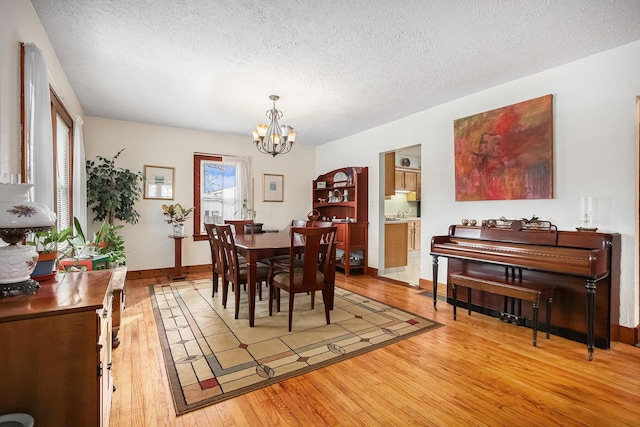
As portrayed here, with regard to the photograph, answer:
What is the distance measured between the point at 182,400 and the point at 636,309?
3632mm

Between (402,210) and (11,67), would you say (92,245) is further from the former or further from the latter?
(402,210)

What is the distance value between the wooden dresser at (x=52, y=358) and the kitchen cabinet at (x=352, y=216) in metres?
4.12

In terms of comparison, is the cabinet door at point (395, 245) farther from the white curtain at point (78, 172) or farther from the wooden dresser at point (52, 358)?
the wooden dresser at point (52, 358)

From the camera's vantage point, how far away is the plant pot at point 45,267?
4.94 feet

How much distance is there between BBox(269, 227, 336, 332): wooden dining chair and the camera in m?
2.79

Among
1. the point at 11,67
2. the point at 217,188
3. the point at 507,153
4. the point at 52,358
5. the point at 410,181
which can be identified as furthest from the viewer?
the point at 410,181

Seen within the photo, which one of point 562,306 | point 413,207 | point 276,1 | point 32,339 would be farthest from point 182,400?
point 413,207

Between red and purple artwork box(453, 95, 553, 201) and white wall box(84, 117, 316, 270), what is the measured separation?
369 centimetres

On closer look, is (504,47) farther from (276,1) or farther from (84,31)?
(84,31)

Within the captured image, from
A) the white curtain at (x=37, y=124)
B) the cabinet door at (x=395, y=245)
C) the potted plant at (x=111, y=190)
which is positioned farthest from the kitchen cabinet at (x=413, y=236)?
the white curtain at (x=37, y=124)

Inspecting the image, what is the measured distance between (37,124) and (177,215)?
3.34 m

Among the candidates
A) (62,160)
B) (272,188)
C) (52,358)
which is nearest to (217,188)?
(272,188)

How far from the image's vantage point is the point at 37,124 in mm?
2051

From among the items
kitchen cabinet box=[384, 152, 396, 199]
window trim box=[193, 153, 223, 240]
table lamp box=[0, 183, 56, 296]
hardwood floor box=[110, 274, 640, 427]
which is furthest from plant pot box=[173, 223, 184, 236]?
table lamp box=[0, 183, 56, 296]
